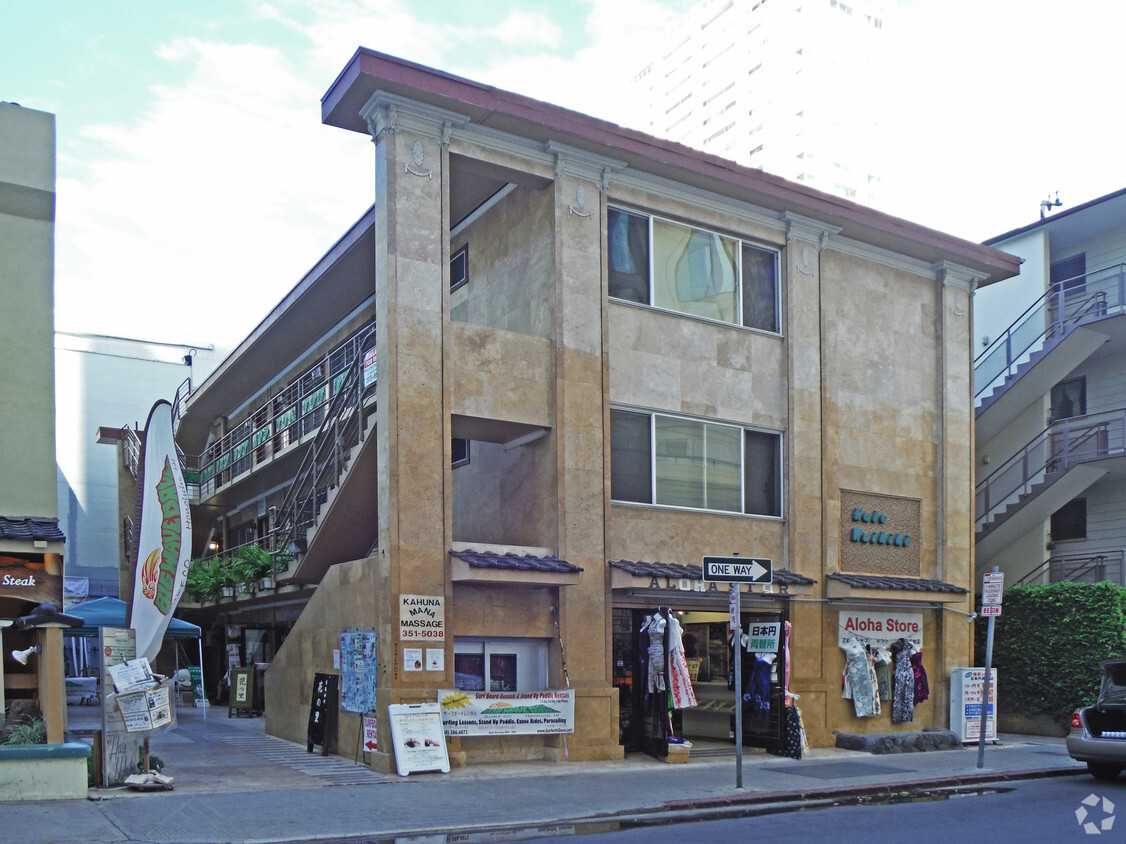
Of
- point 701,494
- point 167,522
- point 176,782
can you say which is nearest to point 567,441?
point 701,494

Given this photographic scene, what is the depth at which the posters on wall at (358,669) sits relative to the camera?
1522cm

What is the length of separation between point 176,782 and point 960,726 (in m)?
13.9

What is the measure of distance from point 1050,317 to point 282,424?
1853 centimetres

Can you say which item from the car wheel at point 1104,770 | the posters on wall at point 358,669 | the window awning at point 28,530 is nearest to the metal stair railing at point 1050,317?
the car wheel at point 1104,770

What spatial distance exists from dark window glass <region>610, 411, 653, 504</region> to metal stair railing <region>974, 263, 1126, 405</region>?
36.0ft

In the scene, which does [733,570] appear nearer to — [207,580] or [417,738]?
[417,738]

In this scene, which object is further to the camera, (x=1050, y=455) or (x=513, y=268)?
(x=1050, y=455)

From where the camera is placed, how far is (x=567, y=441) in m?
16.9

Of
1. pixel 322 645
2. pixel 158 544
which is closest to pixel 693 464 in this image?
pixel 322 645

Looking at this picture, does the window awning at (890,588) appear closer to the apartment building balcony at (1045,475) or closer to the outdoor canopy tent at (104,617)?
the apartment building balcony at (1045,475)

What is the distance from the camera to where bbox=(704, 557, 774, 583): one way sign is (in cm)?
1361

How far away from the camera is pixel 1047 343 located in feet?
81.0

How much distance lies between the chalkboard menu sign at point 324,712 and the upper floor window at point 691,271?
24.9ft

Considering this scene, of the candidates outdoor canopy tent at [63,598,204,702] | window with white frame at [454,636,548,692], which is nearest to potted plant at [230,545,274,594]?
outdoor canopy tent at [63,598,204,702]
